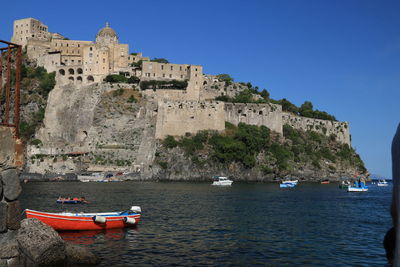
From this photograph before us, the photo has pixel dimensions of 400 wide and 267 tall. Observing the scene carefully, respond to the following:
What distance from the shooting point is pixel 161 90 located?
221 feet

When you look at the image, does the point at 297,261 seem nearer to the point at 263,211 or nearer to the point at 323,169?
the point at 263,211

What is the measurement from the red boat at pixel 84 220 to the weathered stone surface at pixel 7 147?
39.0 ft

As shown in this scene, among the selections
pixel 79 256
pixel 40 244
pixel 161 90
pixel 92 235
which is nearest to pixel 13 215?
pixel 40 244

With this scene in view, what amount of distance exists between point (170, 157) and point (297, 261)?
46500 millimetres

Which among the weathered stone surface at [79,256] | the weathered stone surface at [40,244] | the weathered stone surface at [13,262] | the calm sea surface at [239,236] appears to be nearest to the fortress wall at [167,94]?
the calm sea surface at [239,236]

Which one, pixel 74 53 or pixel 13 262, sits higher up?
pixel 74 53

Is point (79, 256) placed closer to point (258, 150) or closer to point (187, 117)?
point (187, 117)

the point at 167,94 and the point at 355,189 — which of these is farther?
the point at 167,94

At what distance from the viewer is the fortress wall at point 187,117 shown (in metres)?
63.2

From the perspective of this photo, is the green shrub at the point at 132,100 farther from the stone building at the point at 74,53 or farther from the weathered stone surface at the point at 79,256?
the weathered stone surface at the point at 79,256

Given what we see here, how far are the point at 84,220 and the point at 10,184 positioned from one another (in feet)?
40.0

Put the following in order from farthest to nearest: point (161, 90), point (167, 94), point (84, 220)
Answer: point (167, 94)
point (161, 90)
point (84, 220)

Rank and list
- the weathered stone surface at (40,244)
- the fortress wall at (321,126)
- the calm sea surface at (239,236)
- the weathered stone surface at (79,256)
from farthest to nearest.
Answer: the fortress wall at (321,126) < the calm sea surface at (239,236) < the weathered stone surface at (79,256) < the weathered stone surface at (40,244)

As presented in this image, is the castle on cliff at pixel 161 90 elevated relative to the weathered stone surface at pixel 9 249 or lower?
elevated
